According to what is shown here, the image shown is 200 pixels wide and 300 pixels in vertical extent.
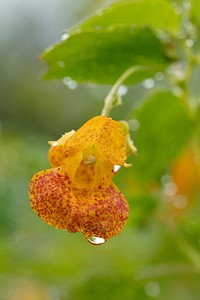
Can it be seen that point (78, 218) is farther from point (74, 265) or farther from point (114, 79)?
point (74, 265)

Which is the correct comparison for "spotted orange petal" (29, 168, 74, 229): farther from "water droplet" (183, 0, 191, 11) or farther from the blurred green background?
"water droplet" (183, 0, 191, 11)

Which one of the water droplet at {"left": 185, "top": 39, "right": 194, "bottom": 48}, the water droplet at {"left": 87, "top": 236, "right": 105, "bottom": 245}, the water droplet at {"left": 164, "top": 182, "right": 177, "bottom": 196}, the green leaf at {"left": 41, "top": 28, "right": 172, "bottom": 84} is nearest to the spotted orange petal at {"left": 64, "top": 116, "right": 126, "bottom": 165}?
the water droplet at {"left": 87, "top": 236, "right": 105, "bottom": 245}

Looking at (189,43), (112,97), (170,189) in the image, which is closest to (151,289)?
(170,189)

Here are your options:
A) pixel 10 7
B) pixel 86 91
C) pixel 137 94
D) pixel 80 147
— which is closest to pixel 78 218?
pixel 80 147

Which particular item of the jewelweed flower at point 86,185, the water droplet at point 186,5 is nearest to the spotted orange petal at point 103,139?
the jewelweed flower at point 86,185

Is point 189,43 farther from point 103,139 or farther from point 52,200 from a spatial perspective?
point 52,200
